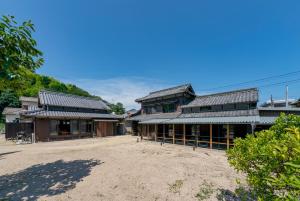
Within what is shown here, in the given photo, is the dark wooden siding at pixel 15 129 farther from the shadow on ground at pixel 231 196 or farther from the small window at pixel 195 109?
the shadow on ground at pixel 231 196

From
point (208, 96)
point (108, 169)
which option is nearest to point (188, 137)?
point (208, 96)

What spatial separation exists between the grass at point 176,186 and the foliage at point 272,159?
2531mm

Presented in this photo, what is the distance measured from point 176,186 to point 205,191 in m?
1.06

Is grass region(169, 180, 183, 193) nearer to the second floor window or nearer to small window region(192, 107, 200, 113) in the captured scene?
small window region(192, 107, 200, 113)

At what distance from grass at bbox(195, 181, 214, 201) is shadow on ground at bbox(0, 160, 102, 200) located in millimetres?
4649

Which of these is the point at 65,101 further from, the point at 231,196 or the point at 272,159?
the point at 272,159

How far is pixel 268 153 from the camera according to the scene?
269 cm

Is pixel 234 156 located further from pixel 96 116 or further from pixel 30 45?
pixel 96 116

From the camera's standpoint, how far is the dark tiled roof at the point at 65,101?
71.3 feet

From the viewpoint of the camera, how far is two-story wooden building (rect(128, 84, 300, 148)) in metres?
14.1

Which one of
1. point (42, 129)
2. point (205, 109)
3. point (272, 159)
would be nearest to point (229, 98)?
point (205, 109)

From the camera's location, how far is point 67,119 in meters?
21.9

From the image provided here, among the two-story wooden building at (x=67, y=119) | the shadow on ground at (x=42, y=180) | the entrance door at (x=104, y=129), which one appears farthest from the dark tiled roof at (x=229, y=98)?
the shadow on ground at (x=42, y=180)

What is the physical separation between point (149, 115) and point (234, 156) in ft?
67.8
